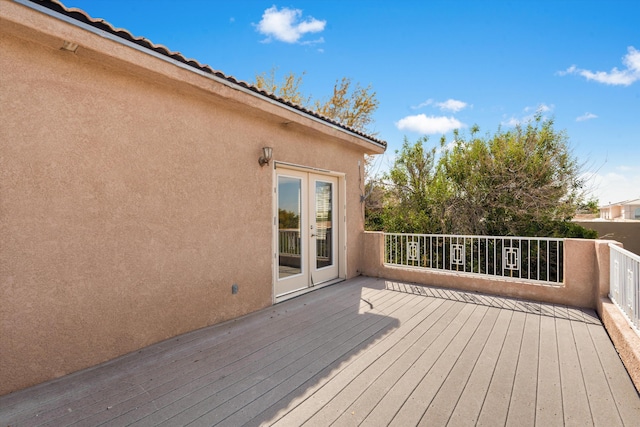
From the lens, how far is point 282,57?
50.3ft

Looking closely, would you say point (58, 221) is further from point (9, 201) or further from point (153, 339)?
point (153, 339)

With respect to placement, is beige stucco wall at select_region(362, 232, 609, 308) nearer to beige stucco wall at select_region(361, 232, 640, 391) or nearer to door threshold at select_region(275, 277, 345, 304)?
beige stucco wall at select_region(361, 232, 640, 391)

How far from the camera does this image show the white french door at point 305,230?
6.07 meters

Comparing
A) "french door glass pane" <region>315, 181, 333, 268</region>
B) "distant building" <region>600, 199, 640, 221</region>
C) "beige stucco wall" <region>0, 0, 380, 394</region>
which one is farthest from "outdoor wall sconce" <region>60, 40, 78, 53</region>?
"distant building" <region>600, 199, 640, 221</region>

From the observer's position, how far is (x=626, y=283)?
3826 millimetres

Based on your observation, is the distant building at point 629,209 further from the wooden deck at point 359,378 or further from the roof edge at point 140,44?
the roof edge at point 140,44

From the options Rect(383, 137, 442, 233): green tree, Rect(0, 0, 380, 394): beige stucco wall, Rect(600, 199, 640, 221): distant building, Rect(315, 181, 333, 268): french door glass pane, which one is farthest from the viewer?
Rect(600, 199, 640, 221): distant building

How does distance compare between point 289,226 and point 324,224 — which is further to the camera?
point 324,224

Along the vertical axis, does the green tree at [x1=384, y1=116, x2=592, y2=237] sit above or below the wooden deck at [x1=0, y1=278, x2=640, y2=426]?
above

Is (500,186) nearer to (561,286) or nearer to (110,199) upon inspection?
(561,286)

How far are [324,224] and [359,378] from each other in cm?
437

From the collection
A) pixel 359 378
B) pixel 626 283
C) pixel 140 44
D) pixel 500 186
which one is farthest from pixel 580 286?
pixel 140 44

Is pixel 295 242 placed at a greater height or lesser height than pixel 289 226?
lesser

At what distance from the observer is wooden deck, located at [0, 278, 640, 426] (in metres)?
2.55
